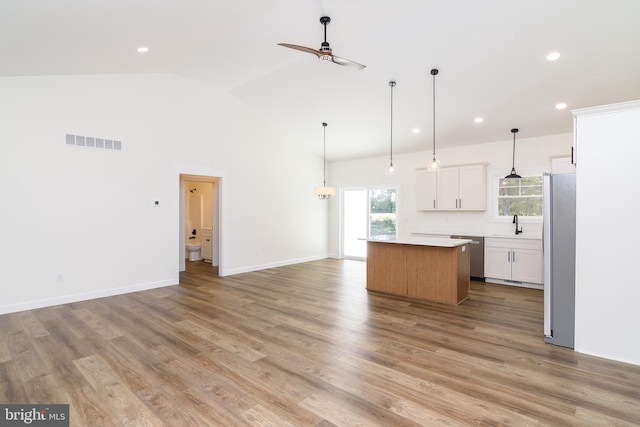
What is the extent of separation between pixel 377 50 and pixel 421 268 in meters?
3.26

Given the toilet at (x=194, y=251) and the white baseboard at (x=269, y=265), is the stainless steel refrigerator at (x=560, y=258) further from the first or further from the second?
the toilet at (x=194, y=251)

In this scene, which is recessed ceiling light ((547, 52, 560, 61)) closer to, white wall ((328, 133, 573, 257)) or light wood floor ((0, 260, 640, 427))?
white wall ((328, 133, 573, 257))

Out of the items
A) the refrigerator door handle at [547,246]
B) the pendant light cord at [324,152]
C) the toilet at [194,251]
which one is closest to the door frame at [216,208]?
the toilet at [194,251]

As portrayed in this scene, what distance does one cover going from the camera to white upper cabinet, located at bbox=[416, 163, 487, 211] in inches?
258

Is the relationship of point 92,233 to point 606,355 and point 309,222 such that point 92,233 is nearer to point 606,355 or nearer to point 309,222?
point 309,222

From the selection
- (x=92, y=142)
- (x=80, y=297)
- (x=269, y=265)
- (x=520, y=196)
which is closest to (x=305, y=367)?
(x=80, y=297)

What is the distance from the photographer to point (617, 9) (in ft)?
11.0

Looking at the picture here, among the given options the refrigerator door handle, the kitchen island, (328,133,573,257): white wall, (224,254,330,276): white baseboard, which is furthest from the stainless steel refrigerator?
(224,254,330,276): white baseboard

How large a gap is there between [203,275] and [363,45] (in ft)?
17.4

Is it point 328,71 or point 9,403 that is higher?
point 328,71

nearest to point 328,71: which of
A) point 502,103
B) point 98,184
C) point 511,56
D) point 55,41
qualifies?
point 511,56

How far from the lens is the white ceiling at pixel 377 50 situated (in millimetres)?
3324

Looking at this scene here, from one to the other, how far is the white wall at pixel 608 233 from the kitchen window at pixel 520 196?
11.5 feet

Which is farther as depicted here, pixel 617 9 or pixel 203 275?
pixel 203 275
